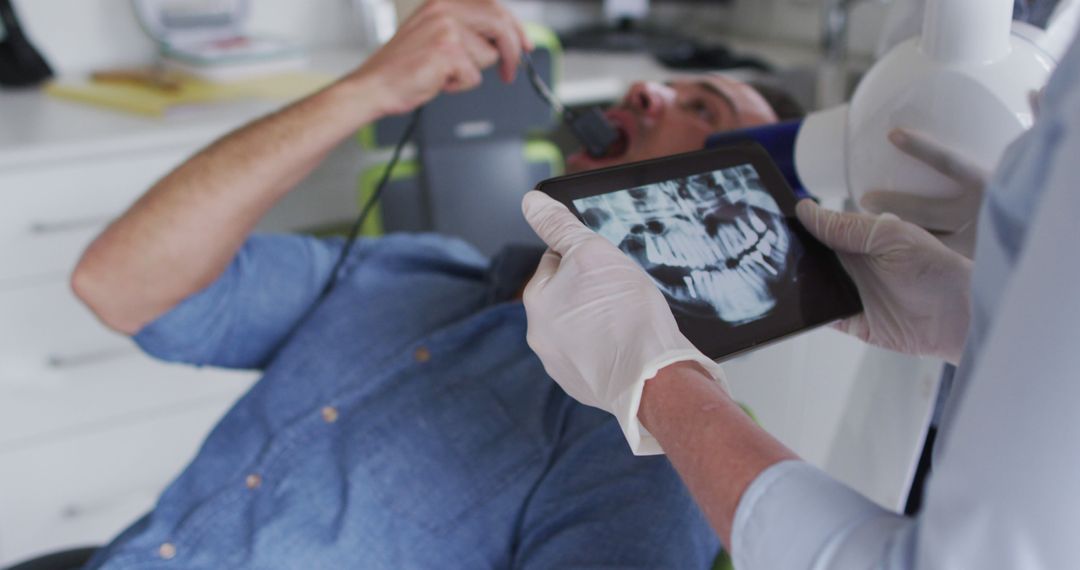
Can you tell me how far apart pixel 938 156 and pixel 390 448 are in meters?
0.57

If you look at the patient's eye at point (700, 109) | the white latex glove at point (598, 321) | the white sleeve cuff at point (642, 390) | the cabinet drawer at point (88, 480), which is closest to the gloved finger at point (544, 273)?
the white latex glove at point (598, 321)

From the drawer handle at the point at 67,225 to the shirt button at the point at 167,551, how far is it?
884mm

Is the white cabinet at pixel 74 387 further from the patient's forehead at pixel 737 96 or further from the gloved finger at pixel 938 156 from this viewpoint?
the gloved finger at pixel 938 156

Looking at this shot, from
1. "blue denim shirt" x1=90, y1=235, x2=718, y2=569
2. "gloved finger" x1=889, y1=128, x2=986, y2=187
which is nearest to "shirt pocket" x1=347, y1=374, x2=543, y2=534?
"blue denim shirt" x1=90, y1=235, x2=718, y2=569

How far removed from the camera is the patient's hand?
0.96m

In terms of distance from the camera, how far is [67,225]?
5.10ft

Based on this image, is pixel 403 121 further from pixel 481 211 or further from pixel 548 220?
pixel 548 220

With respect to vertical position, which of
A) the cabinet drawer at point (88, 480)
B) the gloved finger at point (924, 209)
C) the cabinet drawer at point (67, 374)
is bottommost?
the cabinet drawer at point (88, 480)

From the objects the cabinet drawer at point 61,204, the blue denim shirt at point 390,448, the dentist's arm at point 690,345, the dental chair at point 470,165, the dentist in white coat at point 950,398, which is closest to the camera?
the dentist in white coat at point 950,398

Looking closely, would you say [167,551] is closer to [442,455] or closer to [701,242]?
[442,455]

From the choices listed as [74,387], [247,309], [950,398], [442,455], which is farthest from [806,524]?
[74,387]

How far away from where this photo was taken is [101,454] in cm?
171

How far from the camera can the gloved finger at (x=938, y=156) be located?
0.58 m

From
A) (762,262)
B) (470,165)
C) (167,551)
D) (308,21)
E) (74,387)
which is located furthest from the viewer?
(308,21)
